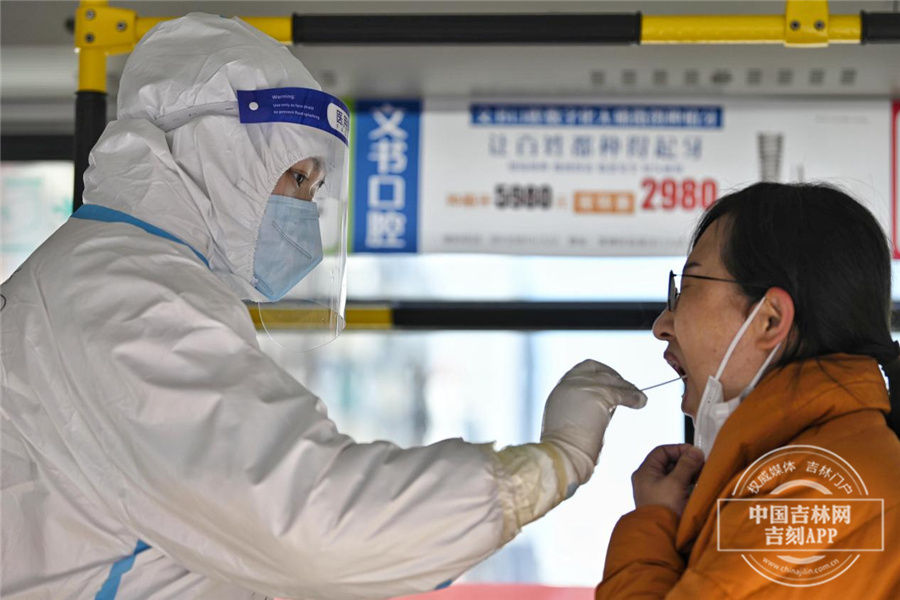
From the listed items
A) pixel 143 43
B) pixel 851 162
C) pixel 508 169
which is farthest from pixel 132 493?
pixel 851 162

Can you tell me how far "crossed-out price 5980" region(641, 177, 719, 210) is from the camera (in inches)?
139

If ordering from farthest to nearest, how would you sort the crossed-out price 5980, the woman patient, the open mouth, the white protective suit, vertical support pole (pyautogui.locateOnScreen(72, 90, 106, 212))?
the crossed-out price 5980, vertical support pole (pyautogui.locateOnScreen(72, 90, 106, 212)), the open mouth, the woman patient, the white protective suit

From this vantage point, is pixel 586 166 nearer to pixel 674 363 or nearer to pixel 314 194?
pixel 314 194

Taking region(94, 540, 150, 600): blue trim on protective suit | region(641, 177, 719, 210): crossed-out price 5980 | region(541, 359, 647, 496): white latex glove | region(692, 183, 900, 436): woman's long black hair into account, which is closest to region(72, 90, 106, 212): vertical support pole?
region(94, 540, 150, 600): blue trim on protective suit

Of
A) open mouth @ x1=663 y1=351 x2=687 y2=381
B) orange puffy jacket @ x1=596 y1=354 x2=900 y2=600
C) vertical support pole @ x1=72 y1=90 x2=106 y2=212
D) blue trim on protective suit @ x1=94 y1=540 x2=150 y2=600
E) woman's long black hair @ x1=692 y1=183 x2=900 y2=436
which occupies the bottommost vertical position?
blue trim on protective suit @ x1=94 y1=540 x2=150 y2=600

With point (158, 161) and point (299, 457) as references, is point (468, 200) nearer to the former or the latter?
point (158, 161)

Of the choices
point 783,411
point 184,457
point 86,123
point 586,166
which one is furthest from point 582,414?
point 586,166

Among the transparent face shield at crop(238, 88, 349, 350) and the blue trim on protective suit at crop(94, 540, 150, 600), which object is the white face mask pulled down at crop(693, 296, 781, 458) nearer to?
the transparent face shield at crop(238, 88, 349, 350)

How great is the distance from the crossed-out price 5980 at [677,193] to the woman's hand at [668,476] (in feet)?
6.19

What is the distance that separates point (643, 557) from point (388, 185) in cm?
228

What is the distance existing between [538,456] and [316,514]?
13.3 inches

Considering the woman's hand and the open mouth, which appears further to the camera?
the open mouth

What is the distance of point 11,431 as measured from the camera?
154 cm

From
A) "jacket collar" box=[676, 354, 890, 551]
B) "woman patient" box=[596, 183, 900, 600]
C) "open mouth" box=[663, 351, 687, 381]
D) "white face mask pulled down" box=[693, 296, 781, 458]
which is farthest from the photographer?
"open mouth" box=[663, 351, 687, 381]
